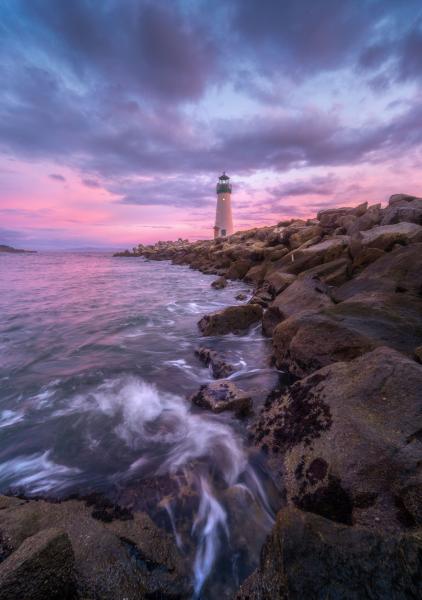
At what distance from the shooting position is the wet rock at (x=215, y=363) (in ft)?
18.4

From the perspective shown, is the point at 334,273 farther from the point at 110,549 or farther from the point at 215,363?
the point at 110,549

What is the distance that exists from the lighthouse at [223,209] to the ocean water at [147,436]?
52257 mm

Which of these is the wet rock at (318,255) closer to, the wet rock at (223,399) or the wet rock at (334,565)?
the wet rock at (223,399)

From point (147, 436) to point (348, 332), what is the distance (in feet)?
10.0

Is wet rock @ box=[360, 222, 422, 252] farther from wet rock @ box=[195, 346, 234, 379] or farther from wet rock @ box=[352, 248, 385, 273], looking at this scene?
wet rock @ box=[195, 346, 234, 379]

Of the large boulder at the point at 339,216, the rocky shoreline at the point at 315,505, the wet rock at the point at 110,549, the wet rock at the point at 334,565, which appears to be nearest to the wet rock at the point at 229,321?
the rocky shoreline at the point at 315,505

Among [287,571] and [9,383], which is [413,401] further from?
[9,383]

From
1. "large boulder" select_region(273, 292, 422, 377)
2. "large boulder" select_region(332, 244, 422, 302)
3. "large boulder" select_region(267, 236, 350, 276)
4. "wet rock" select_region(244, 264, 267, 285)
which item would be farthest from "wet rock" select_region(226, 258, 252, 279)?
"large boulder" select_region(273, 292, 422, 377)

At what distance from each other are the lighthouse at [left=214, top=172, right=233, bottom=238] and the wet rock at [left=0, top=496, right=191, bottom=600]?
190 feet

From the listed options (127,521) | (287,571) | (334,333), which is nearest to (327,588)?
(287,571)

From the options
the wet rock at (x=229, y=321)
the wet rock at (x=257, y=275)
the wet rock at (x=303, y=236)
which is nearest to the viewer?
the wet rock at (x=229, y=321)

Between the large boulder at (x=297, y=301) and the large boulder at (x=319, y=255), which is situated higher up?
the large boulder at (x=319, y=255)

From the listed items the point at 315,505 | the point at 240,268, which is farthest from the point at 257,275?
the point at 315,505

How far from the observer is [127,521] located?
2375mm
